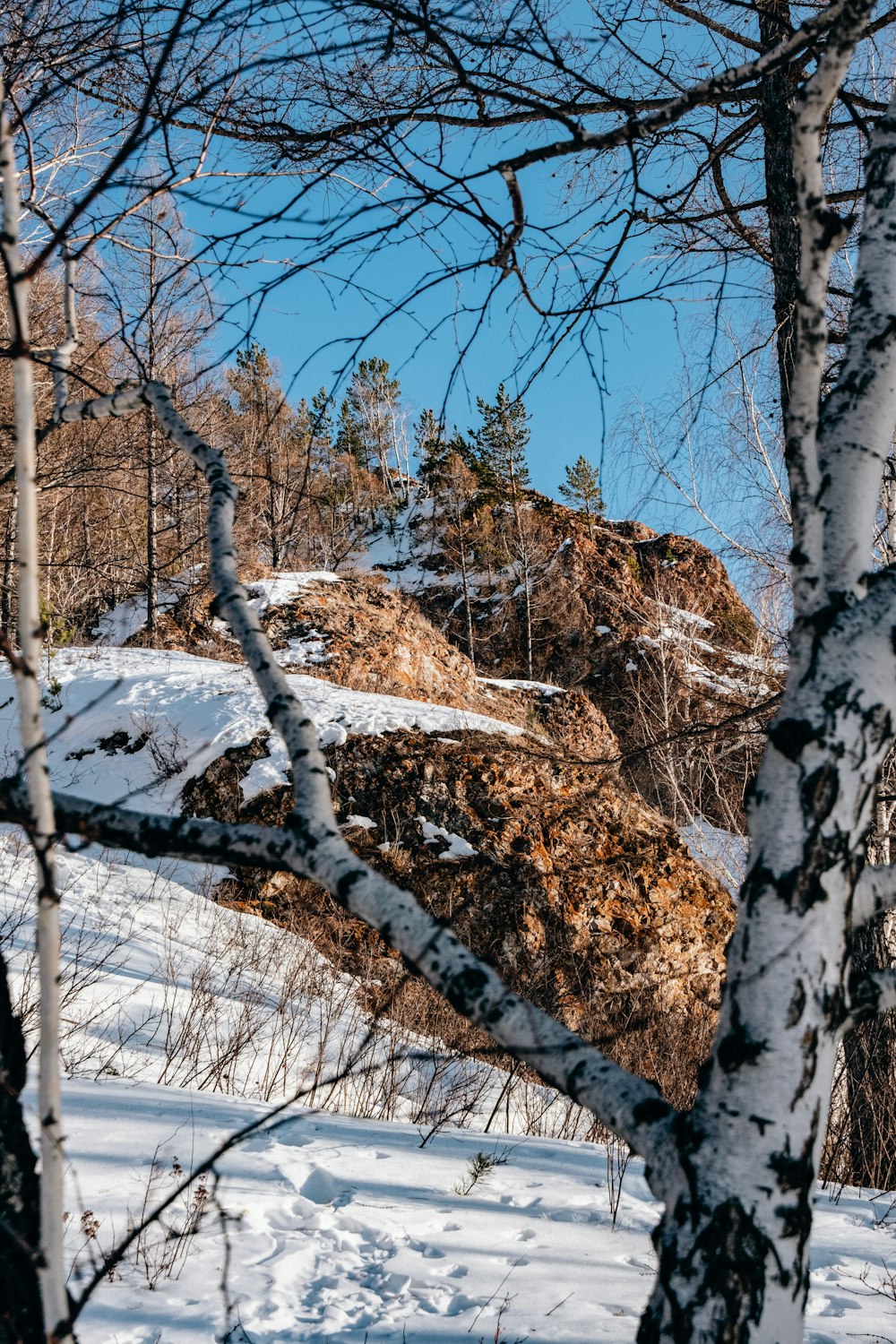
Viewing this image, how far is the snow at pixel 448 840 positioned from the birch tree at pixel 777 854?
6.25m

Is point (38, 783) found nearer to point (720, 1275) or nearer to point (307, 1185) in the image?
point (720, 1275)

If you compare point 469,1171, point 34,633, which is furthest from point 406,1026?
point 34,633

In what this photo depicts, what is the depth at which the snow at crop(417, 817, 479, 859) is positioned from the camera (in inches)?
289

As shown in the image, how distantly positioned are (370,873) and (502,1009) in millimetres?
236

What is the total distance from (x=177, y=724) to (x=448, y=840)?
3.31 metres

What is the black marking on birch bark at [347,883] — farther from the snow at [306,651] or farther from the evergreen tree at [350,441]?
the evergreen tree at [350,441]

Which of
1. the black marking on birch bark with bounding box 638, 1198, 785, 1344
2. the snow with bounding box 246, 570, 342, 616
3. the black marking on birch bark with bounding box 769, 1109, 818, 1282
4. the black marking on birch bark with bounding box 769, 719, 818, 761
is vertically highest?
the snow with bounding box 246, 570, 342, 616

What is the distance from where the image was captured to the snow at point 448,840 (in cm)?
734

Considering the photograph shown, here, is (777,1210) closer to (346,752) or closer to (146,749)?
(346,752)

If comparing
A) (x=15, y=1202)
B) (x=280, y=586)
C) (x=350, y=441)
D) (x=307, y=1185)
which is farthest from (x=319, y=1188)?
(x=350, y=441)

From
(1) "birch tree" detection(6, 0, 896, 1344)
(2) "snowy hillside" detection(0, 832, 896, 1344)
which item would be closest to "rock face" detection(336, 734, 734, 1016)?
(2) "snowy hillside" detection(0, 832, 896, 1344)

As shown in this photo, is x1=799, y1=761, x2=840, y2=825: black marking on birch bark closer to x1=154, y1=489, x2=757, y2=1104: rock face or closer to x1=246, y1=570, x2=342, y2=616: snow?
x1=154, y1=489, x2=757, y2=1104: rock face

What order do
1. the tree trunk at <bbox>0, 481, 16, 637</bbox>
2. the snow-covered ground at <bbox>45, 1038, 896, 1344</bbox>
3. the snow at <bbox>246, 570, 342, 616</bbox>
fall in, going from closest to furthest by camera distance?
the snow-covered ground at <bbox>45, 1038, 896, 1344</bbox>, the tree trunk at <bbox>0, 481, 16, 637</bbox>, the snow at <bbox>246, 570, 342, 616</bbox>

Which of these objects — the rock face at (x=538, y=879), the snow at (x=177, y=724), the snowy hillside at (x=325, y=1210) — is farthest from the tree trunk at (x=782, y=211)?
the snow at (x=177, y=724)
